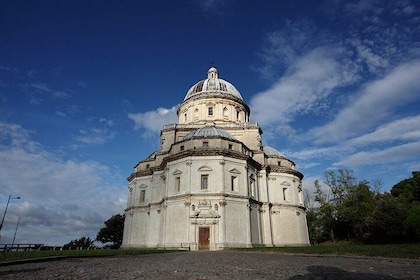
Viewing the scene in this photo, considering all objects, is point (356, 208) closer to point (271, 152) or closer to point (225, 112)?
point (271, 152)

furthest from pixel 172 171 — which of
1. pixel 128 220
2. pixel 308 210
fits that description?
pixel 308 210

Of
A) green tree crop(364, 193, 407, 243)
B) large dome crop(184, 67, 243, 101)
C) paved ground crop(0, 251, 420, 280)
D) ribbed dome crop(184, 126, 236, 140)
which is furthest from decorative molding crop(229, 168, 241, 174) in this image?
paved ground crop(0, 251, 420, 280)

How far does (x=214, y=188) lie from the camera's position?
27906 mm

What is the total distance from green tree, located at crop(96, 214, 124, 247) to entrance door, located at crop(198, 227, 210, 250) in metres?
29.8

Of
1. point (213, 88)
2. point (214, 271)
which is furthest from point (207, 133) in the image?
point (214, 271)

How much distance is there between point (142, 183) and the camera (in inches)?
1453

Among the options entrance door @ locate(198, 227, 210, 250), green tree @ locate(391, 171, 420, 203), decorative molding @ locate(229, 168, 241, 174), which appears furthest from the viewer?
green tree @ locate(391, 171, 420, 203)

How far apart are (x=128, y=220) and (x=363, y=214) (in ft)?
101

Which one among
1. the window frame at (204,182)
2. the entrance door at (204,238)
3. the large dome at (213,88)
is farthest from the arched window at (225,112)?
the entrance door at (204,238)

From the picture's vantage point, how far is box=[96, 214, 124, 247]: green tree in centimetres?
5109

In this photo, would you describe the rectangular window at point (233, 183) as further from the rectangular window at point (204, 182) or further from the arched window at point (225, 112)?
the arched window at point (225, 112)

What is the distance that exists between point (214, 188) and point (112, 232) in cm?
3188

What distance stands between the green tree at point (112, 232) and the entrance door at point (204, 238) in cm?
2980

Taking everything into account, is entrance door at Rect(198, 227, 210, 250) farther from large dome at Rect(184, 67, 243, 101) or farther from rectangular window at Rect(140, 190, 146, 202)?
large dome at Rect(184, 67, 243, 101)
